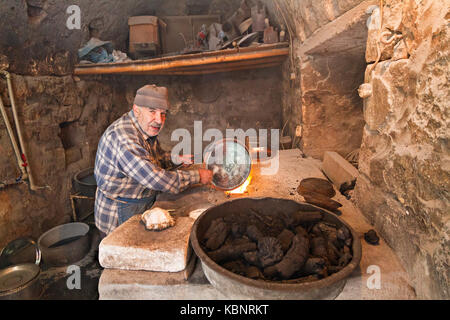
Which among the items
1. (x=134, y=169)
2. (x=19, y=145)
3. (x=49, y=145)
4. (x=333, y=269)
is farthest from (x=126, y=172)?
(x=49, y=145)

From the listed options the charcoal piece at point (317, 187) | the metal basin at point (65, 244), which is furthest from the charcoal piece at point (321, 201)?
the metal basin at point (65, 244)

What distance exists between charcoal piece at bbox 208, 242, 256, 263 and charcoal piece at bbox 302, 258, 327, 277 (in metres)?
0.28

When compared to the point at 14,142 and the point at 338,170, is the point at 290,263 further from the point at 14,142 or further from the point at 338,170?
the point at 14,142

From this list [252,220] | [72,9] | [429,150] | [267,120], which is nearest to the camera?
[429,150]

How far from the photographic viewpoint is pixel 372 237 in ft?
5.05

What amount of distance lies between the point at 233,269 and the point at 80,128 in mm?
5009

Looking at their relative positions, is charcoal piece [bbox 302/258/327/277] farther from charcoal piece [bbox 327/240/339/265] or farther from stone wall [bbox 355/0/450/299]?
stone wall [bbox 355/0/450/299]

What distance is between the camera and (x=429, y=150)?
1.13 metres

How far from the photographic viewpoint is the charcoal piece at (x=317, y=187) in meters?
2.29

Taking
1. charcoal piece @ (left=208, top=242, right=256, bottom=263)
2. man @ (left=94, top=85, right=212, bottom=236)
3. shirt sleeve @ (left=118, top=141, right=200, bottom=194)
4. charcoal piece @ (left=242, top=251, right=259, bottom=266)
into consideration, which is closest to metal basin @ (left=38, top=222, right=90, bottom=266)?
man @ (left=94, top=85, right=212, bottom=236)

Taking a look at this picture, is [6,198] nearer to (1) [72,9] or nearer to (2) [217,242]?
(1) [72,9]
